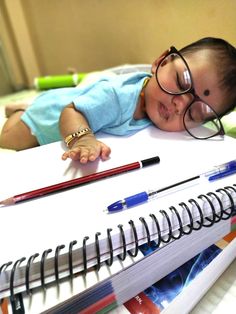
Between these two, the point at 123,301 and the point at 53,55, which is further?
the point at 53,55

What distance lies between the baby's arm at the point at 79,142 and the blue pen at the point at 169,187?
92 mm

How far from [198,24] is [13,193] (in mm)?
547

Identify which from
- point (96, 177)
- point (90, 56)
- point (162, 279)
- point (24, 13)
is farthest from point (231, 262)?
point (24, 13)

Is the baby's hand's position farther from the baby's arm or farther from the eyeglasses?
the eyeglasses

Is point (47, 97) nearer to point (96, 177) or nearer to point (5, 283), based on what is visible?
point (96, 177)

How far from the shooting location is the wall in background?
0.62 metres

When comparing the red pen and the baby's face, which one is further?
the baby's face

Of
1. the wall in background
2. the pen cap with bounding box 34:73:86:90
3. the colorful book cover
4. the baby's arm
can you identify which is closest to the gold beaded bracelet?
the baby's arm

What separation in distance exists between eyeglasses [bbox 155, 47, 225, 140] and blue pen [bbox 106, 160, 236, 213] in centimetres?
11

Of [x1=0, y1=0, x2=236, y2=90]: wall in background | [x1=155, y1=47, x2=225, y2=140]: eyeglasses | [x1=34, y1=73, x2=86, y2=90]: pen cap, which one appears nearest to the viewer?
[x1=155, y1=47, x2=225, y2=140]: eyeglasses

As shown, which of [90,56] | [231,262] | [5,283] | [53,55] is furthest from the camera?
[53,55]

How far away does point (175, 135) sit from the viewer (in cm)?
52

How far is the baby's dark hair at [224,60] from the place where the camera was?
0.50 metres

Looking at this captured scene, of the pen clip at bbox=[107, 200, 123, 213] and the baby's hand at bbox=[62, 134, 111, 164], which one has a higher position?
the baby's hand at bbox=[62, 134, 111, 164]
